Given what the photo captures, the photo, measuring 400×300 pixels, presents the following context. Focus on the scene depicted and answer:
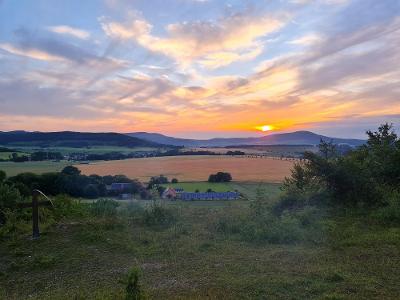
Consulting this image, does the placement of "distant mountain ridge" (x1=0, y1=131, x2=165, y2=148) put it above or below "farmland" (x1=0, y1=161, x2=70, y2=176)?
above

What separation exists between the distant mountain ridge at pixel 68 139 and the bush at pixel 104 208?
3158 cm

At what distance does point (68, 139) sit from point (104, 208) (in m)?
36.0

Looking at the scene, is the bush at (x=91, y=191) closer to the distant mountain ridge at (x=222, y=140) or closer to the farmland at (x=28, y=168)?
the farmland at (x=28, y=168)

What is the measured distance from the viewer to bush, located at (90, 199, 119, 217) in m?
9.82

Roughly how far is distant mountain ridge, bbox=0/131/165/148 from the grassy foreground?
1350 inches

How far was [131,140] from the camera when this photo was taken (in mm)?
45031

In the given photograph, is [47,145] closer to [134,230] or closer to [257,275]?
[134,230]

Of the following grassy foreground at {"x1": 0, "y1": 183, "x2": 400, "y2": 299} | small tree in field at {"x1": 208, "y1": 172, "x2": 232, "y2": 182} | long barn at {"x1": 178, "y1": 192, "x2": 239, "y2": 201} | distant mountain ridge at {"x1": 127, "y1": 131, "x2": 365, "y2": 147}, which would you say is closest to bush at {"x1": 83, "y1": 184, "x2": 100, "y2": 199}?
long barn at {"x1": 178, "y1": 192, "x2": 239, "y2": 201}

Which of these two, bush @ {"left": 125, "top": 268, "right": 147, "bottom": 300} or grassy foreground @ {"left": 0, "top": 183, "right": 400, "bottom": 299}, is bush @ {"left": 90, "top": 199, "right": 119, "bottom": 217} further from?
bush @ {"left": 125, "top": 268, "right": 147, "bottom": 300}

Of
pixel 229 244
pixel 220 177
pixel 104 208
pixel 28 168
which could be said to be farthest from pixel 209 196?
pixel 28 168

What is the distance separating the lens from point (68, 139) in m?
43.2

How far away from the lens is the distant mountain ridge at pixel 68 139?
41.8 meters

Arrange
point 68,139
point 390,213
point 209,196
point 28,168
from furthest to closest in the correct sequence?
point 68,139, point 28,168, point 209,196, point 390,213

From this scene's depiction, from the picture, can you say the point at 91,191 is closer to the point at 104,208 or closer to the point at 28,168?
the point at 104,208
